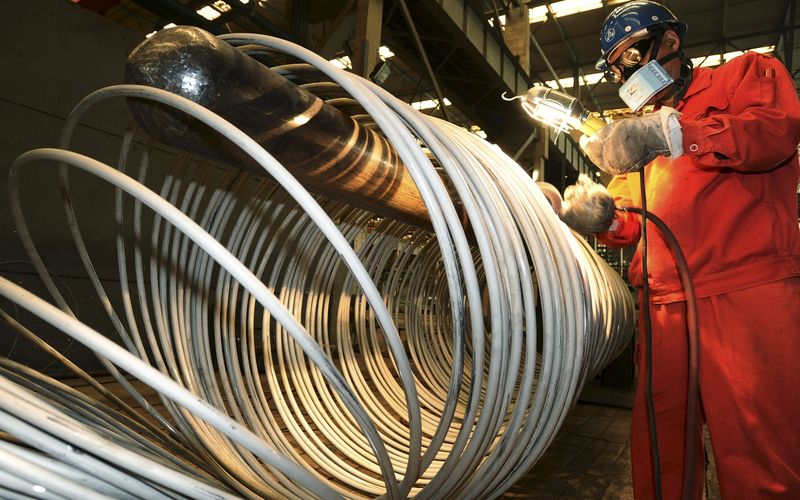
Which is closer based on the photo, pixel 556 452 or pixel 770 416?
pixel 770 416

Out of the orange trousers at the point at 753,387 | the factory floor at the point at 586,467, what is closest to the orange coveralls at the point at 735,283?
the orange trousers at the point at 753,387

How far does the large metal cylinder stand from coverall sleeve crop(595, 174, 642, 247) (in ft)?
3.54

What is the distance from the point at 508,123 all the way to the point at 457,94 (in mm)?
706

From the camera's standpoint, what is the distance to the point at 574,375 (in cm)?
80

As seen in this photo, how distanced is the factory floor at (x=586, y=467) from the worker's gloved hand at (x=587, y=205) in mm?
899

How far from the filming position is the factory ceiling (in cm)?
341

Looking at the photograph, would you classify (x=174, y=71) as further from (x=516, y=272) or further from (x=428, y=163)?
(x=516, y=272)

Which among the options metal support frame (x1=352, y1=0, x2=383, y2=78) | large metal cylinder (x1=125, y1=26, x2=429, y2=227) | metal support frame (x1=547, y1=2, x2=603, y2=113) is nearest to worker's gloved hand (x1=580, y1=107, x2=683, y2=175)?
large metal cylinder (x1=125, y1=26, x2=429, y2=227)

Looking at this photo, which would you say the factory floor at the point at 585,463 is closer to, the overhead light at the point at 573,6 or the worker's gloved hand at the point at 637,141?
the worker's gloved hand at the point at 637,141

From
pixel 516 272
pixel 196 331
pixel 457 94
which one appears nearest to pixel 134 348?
pixel 196 331

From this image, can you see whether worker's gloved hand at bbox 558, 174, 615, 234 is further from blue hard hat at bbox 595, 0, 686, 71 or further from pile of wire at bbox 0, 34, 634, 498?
blue hard hat at bbox 595, 0, 686, 71

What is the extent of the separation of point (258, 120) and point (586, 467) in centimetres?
182

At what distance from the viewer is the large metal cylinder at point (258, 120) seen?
595 millimetres

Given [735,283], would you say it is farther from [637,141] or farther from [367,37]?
[367,37]
